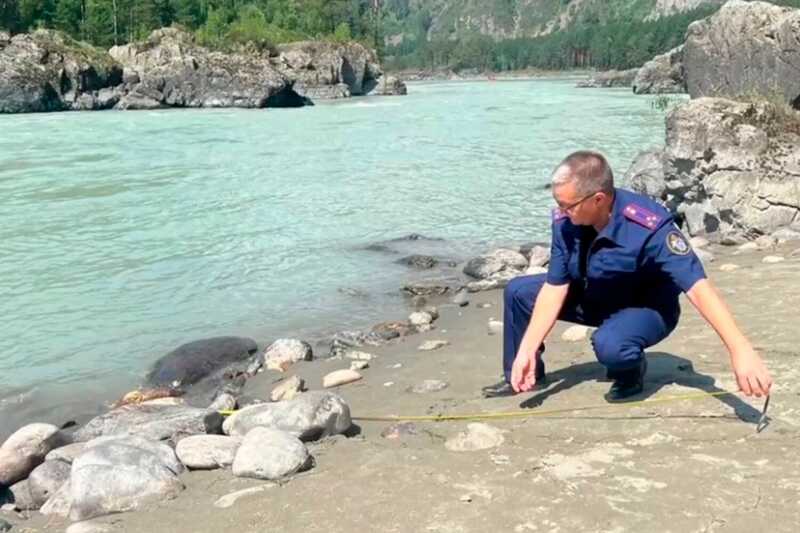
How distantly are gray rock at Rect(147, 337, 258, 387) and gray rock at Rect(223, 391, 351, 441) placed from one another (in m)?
2.55

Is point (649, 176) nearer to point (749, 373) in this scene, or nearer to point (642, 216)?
point (642, 216)

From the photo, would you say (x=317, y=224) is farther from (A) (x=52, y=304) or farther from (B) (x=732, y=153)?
(B) (x=732, y=153)

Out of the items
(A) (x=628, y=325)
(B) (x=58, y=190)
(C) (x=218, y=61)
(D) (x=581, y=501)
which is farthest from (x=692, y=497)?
(C) (x=218, y=61)

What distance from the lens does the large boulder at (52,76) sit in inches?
2662

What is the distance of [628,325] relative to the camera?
4.61 metres

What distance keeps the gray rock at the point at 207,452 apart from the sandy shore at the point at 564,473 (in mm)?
103

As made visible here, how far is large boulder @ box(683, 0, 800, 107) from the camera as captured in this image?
14.3 m

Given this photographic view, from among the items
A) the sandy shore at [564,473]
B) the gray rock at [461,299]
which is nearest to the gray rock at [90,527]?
the sandy shore at [564,473]

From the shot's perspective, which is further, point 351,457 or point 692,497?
point 351,457

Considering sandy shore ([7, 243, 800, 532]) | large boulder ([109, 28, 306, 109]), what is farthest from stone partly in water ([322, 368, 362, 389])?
large boulder ([109, 28, 306, 109])

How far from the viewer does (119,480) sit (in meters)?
4.39

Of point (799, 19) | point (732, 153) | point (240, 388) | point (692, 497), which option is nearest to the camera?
point (692, 497)

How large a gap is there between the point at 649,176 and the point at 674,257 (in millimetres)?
10806

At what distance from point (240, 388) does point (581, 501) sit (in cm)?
433
